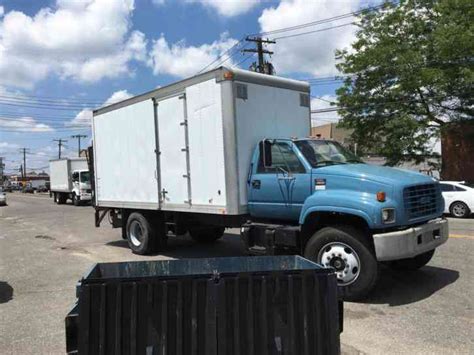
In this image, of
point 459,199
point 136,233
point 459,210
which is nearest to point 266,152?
point 136,233

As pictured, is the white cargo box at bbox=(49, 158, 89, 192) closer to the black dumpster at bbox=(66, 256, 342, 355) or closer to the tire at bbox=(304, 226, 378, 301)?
the tire at bbox=(304, 226, 378, 301)

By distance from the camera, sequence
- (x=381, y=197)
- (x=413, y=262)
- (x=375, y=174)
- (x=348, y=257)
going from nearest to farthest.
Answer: (x=381, y=197)
(x=348, y=257)
(x=375, y=174)
(x=413, y=262)

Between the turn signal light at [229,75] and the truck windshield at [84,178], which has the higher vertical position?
the turn signal light at [229,75]

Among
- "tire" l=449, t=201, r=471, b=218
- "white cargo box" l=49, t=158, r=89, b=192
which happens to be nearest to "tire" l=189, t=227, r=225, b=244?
"tire" l=449, t=201, r=471, b=218

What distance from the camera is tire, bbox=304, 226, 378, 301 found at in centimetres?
676

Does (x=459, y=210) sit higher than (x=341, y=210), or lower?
lower

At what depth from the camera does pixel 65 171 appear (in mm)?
37188

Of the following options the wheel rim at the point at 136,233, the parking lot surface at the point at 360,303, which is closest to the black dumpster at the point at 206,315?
the parking lot surface at the point at 360,303

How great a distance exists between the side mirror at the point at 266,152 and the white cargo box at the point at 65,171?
29.9m

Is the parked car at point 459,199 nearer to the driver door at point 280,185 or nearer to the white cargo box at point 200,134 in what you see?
the white cargo box at point 200,134

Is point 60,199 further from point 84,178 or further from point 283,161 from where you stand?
point 283,161

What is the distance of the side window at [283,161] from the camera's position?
26.0 feet

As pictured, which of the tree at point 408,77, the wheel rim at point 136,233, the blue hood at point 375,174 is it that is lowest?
the wheel rim at point 136,233

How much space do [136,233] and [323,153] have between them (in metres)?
5.20
